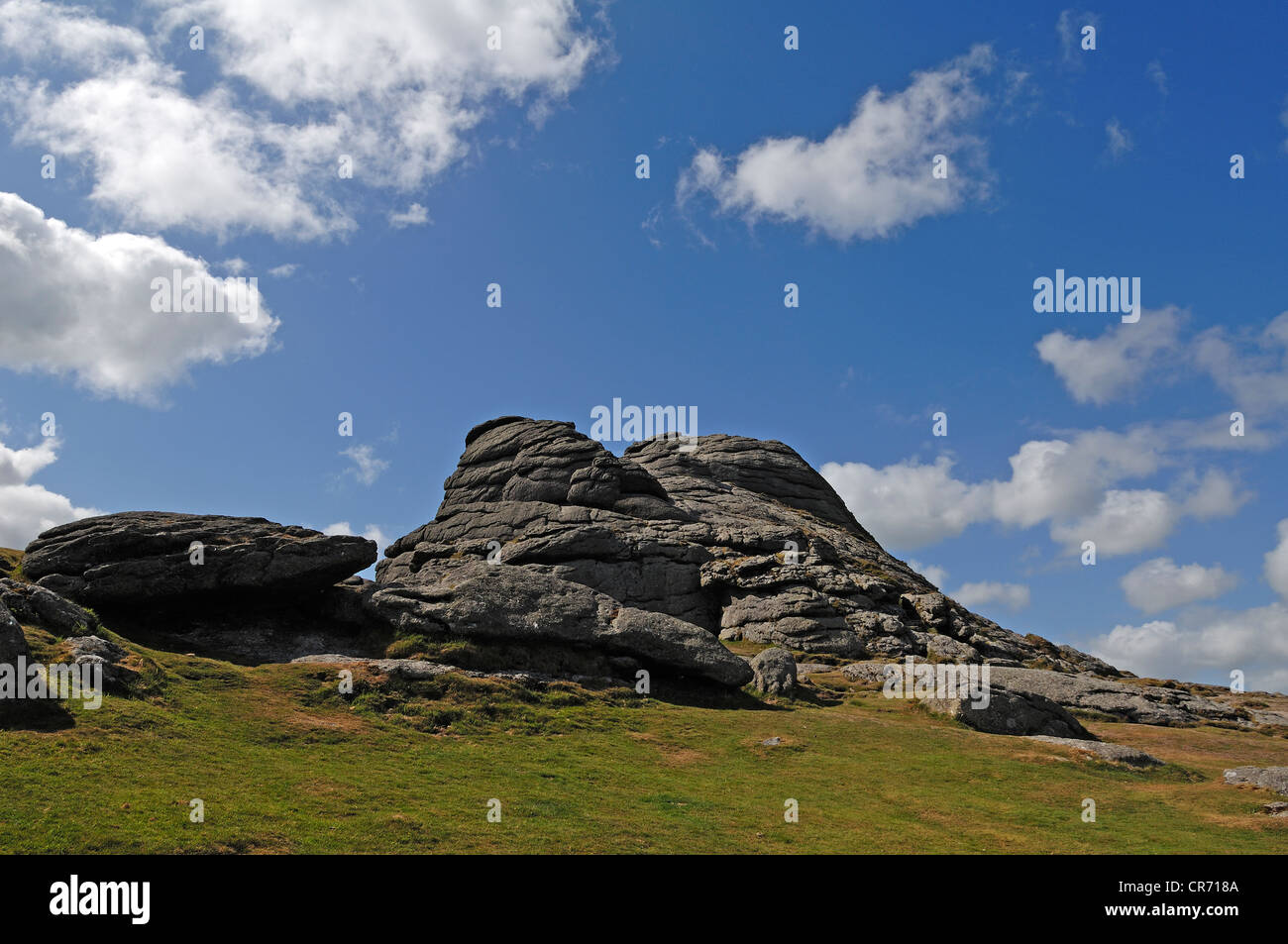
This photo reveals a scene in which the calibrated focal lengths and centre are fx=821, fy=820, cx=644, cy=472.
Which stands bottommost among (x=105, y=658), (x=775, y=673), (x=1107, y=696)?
(x=1107, y=696)

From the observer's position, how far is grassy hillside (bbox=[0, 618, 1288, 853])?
1931 cm

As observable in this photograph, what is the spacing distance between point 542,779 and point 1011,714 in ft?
84.7

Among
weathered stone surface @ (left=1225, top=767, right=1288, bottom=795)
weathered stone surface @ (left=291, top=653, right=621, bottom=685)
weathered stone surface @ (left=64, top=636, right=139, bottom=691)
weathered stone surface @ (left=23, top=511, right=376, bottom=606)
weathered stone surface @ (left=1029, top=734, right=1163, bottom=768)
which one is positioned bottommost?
weathered stone surface @ (left=1225, top=767, right=1288, bottom=795)

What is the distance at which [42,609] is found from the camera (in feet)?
108

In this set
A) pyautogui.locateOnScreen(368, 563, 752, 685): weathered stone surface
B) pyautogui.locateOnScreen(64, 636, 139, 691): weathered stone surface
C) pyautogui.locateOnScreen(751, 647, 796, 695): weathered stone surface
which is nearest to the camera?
pyautogui.locateOnScreen(64, 636, 139, 691): weathered stone surface

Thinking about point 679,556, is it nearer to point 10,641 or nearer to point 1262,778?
point 1262,778

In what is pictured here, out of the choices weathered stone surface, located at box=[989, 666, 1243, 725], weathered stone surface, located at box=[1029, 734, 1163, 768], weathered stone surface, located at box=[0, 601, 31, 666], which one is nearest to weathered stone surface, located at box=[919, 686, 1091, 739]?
weathered stone surface, located at box=[1029, 734, 1163, 768]

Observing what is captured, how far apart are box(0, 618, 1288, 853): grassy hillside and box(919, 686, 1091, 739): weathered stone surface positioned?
1.59 m

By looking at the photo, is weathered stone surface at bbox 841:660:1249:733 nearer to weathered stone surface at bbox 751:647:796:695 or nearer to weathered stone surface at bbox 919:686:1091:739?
weathered stone surface at bbox 919:686:1091:739

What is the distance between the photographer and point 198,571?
136ft

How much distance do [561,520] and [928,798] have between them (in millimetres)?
51655

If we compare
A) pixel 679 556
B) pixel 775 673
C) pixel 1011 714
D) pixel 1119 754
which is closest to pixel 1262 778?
pixel 1119 754
